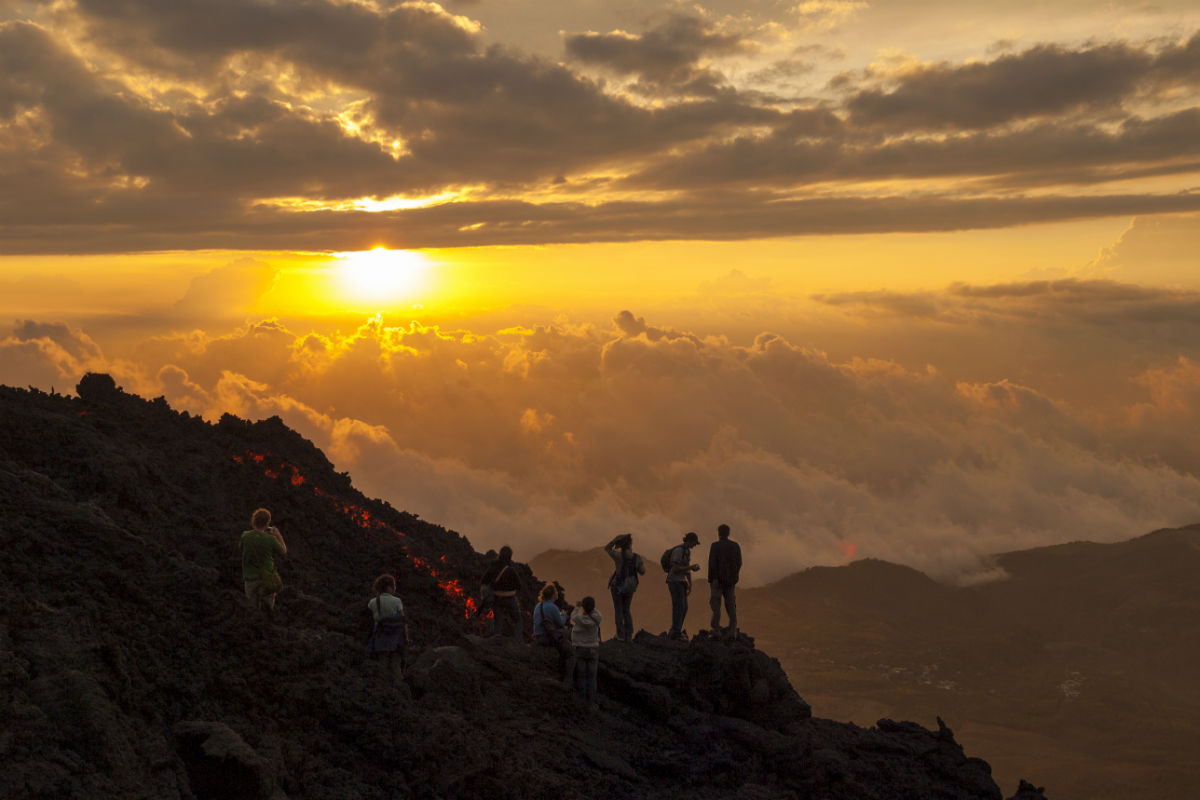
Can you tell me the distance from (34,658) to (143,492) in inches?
349

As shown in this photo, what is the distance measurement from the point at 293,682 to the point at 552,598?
19.4ft

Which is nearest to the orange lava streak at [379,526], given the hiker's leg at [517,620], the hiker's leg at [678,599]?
the hiker's leg at [517,620]

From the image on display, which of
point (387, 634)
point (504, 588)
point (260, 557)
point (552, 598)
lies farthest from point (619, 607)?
point (260, 557)

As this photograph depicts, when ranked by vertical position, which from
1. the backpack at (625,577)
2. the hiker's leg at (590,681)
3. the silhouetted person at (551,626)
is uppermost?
the backpack at (625,577)

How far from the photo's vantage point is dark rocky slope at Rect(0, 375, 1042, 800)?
497 inches

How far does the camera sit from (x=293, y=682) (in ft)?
51.1

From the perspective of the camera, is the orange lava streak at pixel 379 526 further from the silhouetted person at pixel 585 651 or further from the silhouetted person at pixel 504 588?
the silhouetted person at pixel 585 651

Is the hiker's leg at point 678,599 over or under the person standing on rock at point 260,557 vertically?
under

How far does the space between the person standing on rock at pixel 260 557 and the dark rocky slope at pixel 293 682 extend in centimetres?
45

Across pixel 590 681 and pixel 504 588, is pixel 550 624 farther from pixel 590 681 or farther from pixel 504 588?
pixel 590 681

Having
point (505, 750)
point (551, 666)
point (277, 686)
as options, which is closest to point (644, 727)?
point (551, 666)

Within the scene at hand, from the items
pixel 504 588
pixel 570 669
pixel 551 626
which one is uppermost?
pixel 504 588

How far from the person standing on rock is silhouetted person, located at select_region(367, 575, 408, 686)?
1862 millimetres

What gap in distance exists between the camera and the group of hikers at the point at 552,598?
16.5 m
